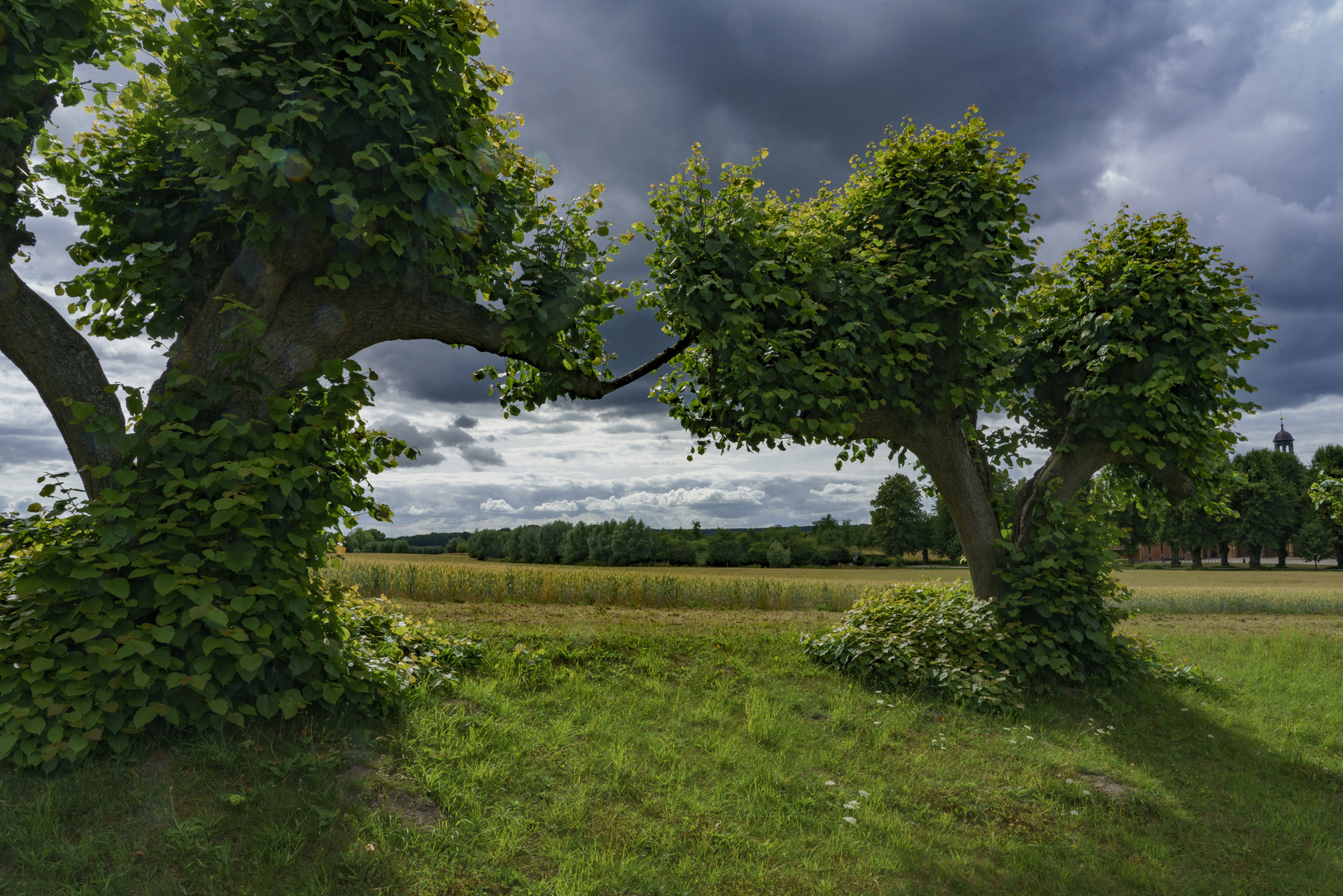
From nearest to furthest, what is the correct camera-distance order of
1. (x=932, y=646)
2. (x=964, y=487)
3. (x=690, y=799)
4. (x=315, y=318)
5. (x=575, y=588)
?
(x=690, y=799) < (x=315, y=318) < (x=932, y=646) < (x=964, y=487) < (x=575, y=588)

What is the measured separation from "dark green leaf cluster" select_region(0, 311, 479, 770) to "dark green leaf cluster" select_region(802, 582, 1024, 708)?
6.71 m

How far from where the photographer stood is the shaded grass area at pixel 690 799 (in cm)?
435

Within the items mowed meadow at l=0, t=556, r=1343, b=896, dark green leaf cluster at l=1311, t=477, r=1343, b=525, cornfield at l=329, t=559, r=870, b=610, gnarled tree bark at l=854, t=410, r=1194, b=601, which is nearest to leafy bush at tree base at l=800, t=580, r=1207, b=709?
mowed meadow at l=0, t=556, r=1343, b=896

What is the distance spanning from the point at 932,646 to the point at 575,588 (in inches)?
657

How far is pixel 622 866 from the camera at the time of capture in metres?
4.48

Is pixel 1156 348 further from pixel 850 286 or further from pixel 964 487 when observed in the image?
pixel 850 286

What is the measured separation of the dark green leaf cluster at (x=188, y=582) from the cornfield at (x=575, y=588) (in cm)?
1778

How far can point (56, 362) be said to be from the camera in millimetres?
5816

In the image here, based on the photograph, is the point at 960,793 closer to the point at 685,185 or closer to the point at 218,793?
the point at 218,793

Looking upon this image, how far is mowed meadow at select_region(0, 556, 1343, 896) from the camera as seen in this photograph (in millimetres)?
4355

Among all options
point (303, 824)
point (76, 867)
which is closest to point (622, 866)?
point (303, 824)

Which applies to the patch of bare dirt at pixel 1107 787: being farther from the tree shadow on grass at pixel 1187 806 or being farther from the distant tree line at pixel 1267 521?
the distant tree line at pixel 1267 521

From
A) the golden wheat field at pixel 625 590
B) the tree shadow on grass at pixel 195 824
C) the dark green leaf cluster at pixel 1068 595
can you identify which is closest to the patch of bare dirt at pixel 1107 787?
the dark green leaf cluster at pixel 1068 595

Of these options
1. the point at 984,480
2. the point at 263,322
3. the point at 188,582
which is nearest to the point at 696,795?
the point at 188,582
